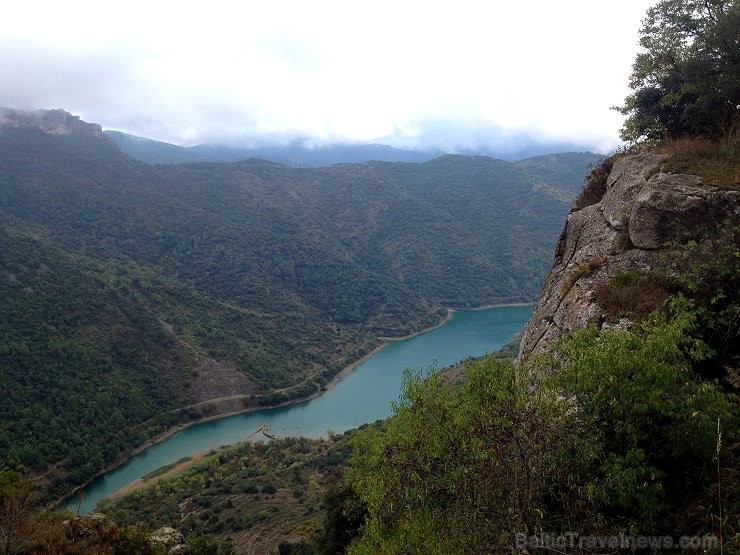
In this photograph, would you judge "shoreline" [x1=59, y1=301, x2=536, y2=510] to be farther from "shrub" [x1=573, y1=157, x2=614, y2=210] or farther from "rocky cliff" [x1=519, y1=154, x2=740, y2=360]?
"shrub" [x1=573, y1=157, x2=614, y2=210]

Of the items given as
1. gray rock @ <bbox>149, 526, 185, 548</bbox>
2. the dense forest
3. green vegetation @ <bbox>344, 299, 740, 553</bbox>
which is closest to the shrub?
the dense forest

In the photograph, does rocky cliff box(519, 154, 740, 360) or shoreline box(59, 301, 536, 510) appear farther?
shoreline box(59, 301, 536, 510)

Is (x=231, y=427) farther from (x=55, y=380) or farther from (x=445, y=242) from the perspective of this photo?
(x=445, y=242)

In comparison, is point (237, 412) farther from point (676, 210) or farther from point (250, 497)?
point (676, 210)

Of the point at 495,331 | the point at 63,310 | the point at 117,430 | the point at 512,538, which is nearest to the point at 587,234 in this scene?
the point at 512,538

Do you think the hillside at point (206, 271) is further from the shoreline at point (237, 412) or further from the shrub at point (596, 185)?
the shrub at point (596, 185)
